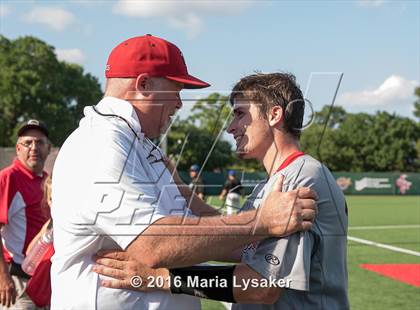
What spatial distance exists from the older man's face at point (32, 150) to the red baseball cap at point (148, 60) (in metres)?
2.83

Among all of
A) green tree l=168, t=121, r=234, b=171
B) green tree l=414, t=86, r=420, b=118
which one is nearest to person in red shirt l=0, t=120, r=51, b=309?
green tree l=168, t=121, r=234, b=171

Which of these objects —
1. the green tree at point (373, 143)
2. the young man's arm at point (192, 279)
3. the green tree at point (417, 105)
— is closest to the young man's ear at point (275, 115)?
the young man's arm at point (192, 279)

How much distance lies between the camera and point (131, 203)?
2.02m

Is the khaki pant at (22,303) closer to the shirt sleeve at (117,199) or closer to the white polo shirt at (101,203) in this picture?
→ the white polo shirt at (101,203)

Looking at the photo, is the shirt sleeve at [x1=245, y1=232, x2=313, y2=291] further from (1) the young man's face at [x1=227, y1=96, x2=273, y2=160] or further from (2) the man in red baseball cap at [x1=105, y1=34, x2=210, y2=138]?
(2) the man in red baseball cap at [x1=105, y1=34, x2=210, y2=138]

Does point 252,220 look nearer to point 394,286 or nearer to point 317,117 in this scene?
point 317,117

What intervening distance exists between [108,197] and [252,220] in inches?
21.2

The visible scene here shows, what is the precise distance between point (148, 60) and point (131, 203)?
0.62 metres

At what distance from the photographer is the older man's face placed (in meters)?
4.97

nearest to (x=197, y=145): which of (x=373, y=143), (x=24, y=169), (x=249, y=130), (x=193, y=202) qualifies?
(x=193, y=202)

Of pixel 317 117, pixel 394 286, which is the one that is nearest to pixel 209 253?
pixel 317 117

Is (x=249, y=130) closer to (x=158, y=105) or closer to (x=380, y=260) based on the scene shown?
(x=158, y=105)

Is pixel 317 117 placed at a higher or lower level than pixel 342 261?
higher

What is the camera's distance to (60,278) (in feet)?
7.33
